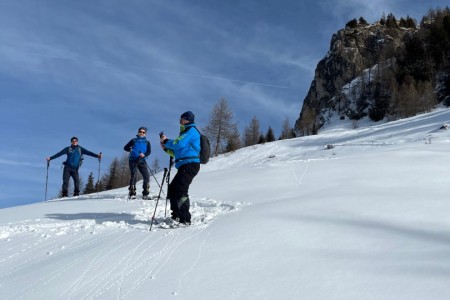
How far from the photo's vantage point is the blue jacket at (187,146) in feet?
22.9

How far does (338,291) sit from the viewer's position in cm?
307

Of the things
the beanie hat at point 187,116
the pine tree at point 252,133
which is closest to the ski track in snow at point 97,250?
the beanie hat at point 187,116

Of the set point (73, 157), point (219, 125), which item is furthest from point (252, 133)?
point (73, 157)

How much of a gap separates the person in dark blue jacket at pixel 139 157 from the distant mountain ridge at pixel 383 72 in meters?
52.0

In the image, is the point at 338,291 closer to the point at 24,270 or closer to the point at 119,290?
the point at 119,290

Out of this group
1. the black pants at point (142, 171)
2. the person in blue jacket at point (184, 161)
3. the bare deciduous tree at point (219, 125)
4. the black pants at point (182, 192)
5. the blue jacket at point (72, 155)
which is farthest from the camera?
the bare deciduous tree at point (219, 125)

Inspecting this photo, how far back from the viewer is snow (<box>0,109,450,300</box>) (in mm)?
3316

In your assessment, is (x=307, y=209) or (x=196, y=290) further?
(x=307, y=209)

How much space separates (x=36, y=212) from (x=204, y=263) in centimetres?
730

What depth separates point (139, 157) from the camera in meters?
11.4

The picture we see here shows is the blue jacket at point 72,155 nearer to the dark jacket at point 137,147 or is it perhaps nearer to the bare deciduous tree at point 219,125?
the dark jacket at point 137,147

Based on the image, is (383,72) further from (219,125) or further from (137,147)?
(137,147)

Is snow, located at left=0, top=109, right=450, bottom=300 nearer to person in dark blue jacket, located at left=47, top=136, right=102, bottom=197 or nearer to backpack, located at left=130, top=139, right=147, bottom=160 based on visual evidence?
backpack, located at left=130, top=139, right=147, bottom=160

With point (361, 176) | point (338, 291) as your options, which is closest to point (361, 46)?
point (361, 176)
